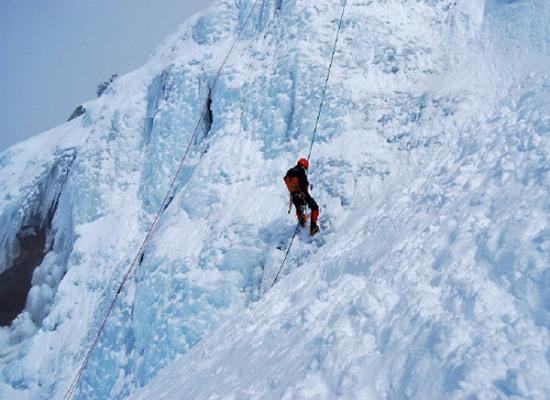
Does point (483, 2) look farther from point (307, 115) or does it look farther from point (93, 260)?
point (93, 260)

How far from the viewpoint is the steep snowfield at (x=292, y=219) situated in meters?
3.55

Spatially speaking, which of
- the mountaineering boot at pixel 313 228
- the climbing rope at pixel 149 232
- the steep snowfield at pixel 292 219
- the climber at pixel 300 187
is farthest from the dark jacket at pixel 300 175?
the climbing rope at pixel 149 232

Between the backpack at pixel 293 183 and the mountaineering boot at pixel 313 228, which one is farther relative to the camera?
the mountaineering boot at pixel 313 228

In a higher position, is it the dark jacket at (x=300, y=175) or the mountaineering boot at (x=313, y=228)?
the dark jacket at (x=300, y=175)

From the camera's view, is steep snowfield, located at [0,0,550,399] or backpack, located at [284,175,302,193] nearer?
steep snowfield, located at [0,0,550,399]

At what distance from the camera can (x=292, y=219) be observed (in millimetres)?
8805

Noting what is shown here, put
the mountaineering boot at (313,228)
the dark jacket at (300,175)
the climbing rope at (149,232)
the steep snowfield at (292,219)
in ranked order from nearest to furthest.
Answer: the steep snowfield at (292,219) → the dark jacket at (300,175) → the mountaineering boot at (313,228) → the climbing rope at (149,232)

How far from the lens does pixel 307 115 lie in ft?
33.0

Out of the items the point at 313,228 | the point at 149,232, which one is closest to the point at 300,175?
the point at 313,228

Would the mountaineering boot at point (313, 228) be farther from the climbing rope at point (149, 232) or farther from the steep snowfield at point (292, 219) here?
the climbing rope at point (149, 232)

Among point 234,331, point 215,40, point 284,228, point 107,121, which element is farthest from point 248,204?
point 107,121

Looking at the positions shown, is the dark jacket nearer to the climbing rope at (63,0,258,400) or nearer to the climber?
the climber

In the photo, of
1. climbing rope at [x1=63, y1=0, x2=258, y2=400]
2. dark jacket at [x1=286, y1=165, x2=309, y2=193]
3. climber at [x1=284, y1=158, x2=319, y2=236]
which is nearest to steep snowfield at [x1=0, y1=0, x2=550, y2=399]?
climbing rope at [x1=63, y1=0, x2=258, y2=400]

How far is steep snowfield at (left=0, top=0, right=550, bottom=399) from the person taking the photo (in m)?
3.55
